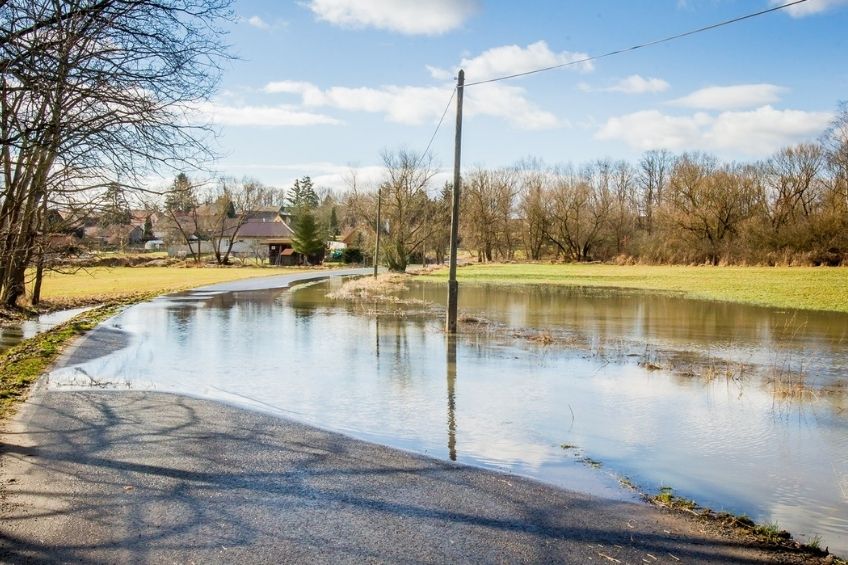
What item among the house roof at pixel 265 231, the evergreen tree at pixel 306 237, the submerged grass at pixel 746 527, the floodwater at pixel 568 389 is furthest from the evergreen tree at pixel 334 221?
the submerged grass at pixel 746 527

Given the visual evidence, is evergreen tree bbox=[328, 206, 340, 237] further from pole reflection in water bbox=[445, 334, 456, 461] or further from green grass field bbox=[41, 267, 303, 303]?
pole reflection in water bbox=[445, 334, 456, 461]

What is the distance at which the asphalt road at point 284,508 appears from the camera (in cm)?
461

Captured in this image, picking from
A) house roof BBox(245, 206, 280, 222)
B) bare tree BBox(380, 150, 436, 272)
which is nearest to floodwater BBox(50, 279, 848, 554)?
bare tree BBox(380, 150, 436, 272)

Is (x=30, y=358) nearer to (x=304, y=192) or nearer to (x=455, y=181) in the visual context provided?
(x=455, y=181)

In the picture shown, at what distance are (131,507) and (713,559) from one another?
164 inches

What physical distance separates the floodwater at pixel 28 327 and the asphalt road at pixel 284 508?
382 inches

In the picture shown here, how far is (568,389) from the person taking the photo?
11.0 m

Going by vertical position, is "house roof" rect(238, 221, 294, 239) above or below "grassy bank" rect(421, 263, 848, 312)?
above

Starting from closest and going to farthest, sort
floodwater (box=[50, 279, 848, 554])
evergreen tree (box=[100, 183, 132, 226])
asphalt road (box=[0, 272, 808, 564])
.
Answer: asphalt road (box=[0, 272, 808, 564]), floodwater (box=[50, 279, 848, 554]), evergreen tree (box=[100, 183, 132, 226])

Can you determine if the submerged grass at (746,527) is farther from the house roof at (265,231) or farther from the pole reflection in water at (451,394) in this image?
the house roof at (265,231)

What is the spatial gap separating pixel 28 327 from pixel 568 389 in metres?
15.6

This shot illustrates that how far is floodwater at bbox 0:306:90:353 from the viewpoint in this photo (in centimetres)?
1619

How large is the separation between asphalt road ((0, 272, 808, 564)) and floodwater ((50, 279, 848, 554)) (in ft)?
2.56

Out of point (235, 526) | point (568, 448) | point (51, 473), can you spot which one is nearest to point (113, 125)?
point (51, 473)
